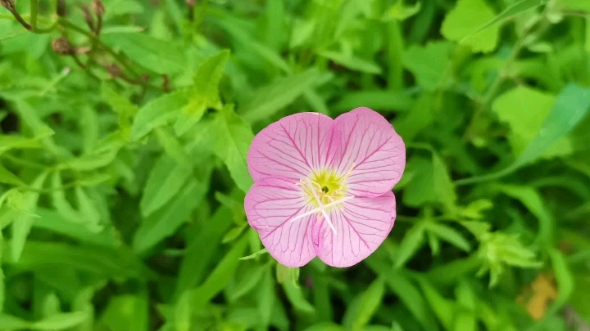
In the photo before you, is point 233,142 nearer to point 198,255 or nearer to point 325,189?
Result: point 325,189

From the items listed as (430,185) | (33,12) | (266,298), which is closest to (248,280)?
(266,298)

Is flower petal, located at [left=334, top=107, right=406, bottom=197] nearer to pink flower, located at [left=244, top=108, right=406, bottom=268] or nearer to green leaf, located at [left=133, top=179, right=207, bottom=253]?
pink flower, located at [left=244, top=108, right=406, bottom=268]

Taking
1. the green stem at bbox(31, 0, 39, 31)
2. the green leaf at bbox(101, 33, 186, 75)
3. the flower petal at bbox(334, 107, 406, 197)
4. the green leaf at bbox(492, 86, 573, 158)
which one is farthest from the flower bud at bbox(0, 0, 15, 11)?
the green leaf at bbox(492, 86, 573, 158)

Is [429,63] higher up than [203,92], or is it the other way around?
[203,92]

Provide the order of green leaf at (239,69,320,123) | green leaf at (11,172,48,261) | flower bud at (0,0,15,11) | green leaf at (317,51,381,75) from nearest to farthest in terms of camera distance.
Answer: flower bud at (0,0,15,11) → green leaf at (11,172,48,261) → green leaf at (239,69,320,123) → green leaf at (317,51,381,75)

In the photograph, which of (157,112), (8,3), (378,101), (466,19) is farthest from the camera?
(378,101)

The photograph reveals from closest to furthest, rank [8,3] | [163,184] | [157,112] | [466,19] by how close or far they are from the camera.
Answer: [8,3] → [157,112] → [163,184] → [466,19]

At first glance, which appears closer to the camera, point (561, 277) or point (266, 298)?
point (266, 298)
